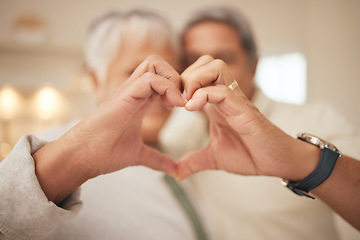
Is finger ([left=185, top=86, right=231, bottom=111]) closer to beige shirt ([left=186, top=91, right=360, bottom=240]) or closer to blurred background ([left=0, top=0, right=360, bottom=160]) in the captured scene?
beige shirt ([left=186, top=91, right=360, bottom=240])

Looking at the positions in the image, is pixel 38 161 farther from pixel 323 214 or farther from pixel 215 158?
pixel 323 214

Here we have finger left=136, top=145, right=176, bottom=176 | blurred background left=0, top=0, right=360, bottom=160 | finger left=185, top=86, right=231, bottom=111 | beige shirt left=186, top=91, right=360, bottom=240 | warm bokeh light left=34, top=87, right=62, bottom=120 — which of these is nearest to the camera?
finger left=185, top=86, right=231, bottom=111

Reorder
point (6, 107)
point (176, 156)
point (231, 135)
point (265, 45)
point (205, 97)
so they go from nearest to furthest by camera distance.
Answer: point (205, 97) → point (231, 135) → point (6, 107) → point (176, 156) → point (265, 45)

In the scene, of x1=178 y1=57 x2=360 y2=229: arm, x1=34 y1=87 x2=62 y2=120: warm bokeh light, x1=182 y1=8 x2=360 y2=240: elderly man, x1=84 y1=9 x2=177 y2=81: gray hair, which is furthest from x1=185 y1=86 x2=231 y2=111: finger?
x1=34 y1=87 x2=62 y2=120: warm bokeh light

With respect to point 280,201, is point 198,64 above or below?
above

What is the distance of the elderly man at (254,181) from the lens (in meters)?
0.52

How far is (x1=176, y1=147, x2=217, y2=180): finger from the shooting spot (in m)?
0.39

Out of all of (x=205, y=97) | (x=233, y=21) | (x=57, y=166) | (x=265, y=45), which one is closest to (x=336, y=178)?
(x=205, y=97)

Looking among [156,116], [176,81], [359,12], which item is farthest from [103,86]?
[359,12]

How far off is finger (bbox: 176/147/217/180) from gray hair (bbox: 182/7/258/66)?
1.20ft

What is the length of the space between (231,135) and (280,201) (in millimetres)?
307

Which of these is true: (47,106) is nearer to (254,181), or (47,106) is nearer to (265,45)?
(254,181)

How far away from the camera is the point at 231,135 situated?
36cm

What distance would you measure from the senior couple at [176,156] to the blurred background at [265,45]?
1093 mm
